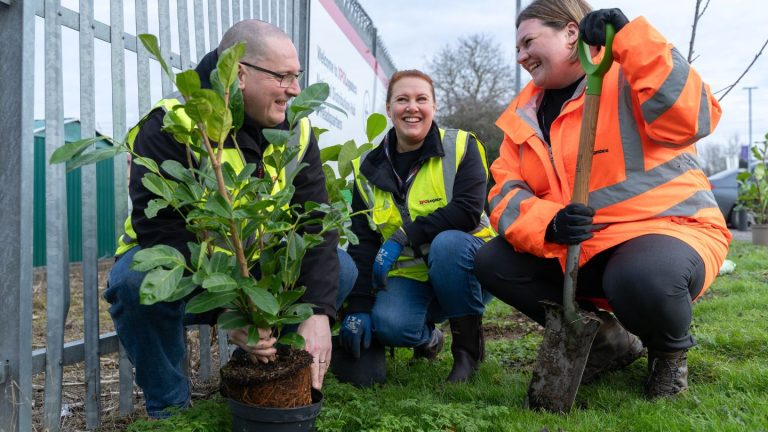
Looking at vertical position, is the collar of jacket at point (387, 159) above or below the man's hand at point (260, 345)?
above

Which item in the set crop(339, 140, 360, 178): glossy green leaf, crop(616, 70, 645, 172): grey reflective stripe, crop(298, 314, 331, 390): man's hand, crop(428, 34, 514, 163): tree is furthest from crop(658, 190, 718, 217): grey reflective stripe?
crop(428, 34, 514, 163): tree

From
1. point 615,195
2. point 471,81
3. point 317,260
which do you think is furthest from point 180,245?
point 471,81

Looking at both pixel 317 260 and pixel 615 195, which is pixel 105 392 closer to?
pixel 317 260

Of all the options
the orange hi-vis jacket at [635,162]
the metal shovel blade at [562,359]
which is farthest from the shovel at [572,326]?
the orange hi-vis jacket at [635,162]

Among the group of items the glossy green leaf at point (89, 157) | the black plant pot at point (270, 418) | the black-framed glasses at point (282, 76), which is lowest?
the black plant pot at point (270, 418)

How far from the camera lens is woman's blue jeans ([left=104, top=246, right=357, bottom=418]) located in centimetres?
236

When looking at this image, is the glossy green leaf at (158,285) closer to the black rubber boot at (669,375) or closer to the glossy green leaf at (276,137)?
the glossy green leaf at (276,137)

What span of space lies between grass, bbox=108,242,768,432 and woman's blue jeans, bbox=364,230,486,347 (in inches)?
9.4

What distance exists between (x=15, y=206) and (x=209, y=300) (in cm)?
94

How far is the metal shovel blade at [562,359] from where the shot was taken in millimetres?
2410

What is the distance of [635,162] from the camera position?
8.18 ft

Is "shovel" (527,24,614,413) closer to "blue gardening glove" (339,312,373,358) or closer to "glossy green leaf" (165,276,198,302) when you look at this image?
Result: "blue gardening glove" (339,312,373,358)

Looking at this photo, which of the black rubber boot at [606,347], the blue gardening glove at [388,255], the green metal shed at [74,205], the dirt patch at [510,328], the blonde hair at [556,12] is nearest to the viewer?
the blonde hair at [556,12]

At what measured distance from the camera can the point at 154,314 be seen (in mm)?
2381
